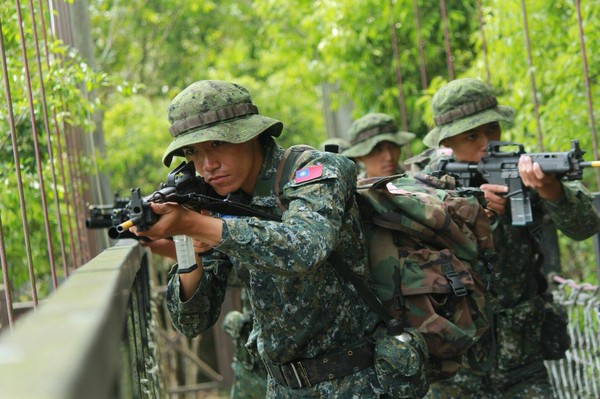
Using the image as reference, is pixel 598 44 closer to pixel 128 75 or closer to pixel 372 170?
pixel 372 170

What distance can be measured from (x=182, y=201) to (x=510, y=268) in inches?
91.1

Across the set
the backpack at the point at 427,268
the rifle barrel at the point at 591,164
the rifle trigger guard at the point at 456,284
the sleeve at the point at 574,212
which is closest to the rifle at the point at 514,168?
the rifle barrel at the point at 591,164

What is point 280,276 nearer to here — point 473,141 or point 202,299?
point 202,299

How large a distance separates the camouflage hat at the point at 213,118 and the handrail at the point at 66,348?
1.46 meters

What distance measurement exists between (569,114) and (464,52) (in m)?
3.90

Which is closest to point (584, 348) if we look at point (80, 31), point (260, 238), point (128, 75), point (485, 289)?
point (485, 289)

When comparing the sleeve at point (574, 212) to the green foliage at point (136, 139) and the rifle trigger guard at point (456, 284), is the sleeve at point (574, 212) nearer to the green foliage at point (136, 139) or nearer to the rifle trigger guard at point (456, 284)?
the rifle trigger guard at point (456, 284)

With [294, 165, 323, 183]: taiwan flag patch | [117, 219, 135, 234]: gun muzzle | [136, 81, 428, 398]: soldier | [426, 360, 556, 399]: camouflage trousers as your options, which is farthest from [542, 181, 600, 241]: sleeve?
[117, 219, 135, 234]: gun muzzle

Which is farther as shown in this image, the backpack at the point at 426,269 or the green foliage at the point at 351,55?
the green foliage at the point at 351,55

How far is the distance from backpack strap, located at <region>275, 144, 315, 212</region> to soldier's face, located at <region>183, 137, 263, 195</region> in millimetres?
117

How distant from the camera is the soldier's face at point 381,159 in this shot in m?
6.84

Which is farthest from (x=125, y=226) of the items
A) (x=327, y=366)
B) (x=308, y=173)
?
(x=327, y=366)

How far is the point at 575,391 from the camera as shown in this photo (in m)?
6.11

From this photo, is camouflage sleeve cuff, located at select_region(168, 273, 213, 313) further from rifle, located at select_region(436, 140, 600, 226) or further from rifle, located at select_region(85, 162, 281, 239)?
rifle, located at select_region(436, 140, 600, 226)
